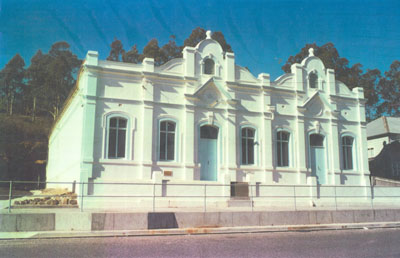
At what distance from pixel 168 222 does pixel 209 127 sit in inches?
343

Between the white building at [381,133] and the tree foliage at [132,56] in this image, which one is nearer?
the white building at [381,133]

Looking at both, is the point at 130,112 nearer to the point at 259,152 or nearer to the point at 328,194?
the point at 259,152

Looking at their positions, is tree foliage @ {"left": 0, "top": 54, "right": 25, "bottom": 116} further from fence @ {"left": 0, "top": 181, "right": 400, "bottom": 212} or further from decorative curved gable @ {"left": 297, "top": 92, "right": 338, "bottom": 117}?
decorative curved gable @ {"left": 297, "top": 92, "right": 338, "bottom": 117}

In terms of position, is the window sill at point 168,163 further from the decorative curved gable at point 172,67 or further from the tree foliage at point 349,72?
the tree foliage at point 349,72

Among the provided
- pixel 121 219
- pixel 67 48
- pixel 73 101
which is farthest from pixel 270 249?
pixel 67 48

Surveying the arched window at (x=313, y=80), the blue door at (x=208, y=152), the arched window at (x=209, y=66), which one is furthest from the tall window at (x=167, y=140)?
the arched window at (x=313, y=80)

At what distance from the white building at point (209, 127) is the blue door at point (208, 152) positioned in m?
0.06

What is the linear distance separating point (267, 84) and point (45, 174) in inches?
1106

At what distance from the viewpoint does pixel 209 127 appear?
21188mm

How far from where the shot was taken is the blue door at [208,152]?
20625 mm

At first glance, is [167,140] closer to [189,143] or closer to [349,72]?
[189,143]

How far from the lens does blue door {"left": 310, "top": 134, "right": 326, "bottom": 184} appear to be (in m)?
23.2

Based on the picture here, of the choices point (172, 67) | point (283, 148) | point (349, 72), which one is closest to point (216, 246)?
point (172, 67)

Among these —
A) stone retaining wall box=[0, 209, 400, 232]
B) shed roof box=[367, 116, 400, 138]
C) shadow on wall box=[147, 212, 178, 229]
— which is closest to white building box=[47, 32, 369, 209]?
stone retaining wall box=[0, 209, 400, 232]
